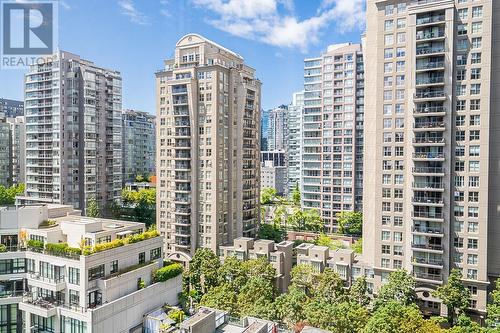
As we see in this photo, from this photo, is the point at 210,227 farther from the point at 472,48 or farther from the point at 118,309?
the point at 472,48

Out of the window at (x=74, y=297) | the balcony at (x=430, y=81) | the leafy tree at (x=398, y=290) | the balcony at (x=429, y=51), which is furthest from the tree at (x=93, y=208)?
the balcony at (x=429, y=51)

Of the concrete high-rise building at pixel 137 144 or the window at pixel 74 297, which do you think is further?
the concrete high-rise building at pixel 137 144

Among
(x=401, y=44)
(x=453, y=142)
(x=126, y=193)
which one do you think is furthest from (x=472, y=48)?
(x=126, y=193)

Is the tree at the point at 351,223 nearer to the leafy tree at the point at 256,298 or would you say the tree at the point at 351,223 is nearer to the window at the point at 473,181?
the window at the point at 473,181

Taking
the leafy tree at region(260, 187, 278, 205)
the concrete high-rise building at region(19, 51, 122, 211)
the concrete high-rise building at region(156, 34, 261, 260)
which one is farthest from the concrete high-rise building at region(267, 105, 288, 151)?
the concrete high-rise building at region(156, 34, 261, 260)

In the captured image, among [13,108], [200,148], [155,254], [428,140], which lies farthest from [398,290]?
[13,108]

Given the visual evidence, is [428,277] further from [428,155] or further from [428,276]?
[428,155]
